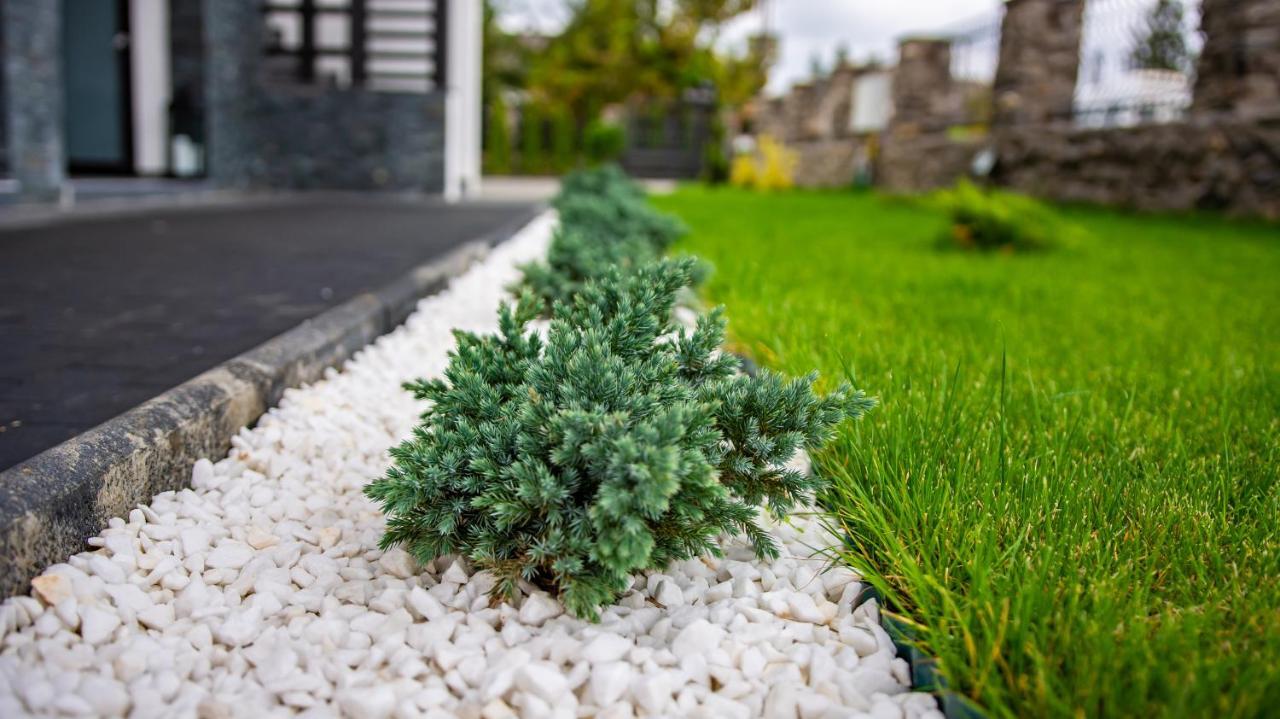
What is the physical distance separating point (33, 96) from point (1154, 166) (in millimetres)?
9311

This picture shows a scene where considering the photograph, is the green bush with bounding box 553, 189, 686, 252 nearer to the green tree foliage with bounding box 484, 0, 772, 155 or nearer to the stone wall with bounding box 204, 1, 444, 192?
the stone wall with bounding box 204, 1, 444, 192

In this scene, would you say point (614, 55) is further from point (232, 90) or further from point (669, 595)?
point (669, 595)

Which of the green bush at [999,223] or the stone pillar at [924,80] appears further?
the stone pillar at [924,80]

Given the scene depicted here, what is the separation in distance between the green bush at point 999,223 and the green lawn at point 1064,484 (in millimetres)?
2038

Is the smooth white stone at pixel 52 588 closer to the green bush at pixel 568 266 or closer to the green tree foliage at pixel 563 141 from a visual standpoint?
the green bush at pixel 568 266

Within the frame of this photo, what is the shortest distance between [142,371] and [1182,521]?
8.31ft

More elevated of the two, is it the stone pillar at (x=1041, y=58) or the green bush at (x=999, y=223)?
the stone pillar at (x=1041, y=58)

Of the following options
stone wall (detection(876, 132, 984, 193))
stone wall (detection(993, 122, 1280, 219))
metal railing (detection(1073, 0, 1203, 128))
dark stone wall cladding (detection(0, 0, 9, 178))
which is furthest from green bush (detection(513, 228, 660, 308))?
stone wall (detection(876, 132, 984, 193))

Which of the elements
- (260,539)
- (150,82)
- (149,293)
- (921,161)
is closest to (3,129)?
(149,293)

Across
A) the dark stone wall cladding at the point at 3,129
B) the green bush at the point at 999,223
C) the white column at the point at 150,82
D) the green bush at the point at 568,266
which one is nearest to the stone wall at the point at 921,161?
the green bush at the point at 999,223

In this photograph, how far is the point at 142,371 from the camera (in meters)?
2.55

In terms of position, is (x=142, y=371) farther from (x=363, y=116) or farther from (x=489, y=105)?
(x=489, y=105)

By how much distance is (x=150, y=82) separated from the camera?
9.98 metres

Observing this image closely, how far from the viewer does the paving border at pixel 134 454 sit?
1.40 m
